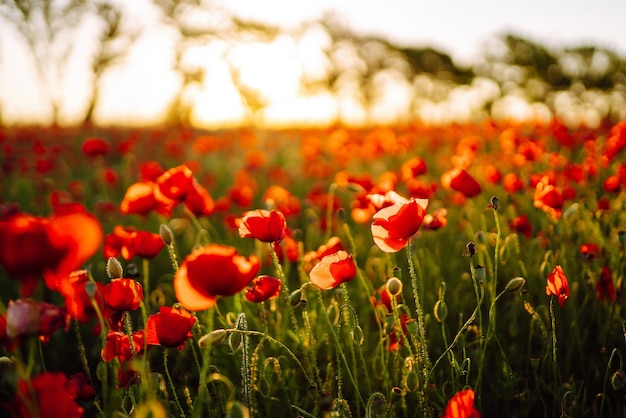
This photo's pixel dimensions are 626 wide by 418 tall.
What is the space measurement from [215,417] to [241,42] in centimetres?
2434

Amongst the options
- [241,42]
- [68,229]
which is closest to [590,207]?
[68,229]

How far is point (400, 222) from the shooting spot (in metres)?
1.33

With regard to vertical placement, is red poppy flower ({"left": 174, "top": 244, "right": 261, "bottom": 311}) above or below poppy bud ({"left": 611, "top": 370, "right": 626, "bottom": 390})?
above

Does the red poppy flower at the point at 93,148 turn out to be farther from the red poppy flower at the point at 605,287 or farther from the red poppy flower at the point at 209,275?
the red poppy flower at the point at 605,287

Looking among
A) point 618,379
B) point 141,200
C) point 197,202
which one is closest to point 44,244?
point 197,202

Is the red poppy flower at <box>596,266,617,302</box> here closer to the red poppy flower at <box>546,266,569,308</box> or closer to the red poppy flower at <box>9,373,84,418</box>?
the red poppy flower at <box>546,266,569,308</box>

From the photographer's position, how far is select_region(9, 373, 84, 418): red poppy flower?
87 centimetres

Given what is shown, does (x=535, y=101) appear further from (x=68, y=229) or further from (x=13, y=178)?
(x=68, y=229)

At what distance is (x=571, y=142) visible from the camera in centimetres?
379

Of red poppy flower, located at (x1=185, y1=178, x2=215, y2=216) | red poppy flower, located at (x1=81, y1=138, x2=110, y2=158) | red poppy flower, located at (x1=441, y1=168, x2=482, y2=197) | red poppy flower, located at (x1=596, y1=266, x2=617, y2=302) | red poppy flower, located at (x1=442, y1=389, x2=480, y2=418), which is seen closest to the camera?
red poppy flower, located at (x1=442, y1=389, x2=480, y2=418)

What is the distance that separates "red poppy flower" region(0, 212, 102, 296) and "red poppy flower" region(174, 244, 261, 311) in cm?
22

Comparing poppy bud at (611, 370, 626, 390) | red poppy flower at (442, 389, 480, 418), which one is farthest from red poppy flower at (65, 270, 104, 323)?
poppy bud at (611, 370, 626, 390)

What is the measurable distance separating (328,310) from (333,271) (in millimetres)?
290

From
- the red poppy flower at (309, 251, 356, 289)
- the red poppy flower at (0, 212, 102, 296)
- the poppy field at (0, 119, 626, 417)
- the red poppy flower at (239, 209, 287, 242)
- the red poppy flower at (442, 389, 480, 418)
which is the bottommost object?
the poppy field at (0, 119, 626, 417)
